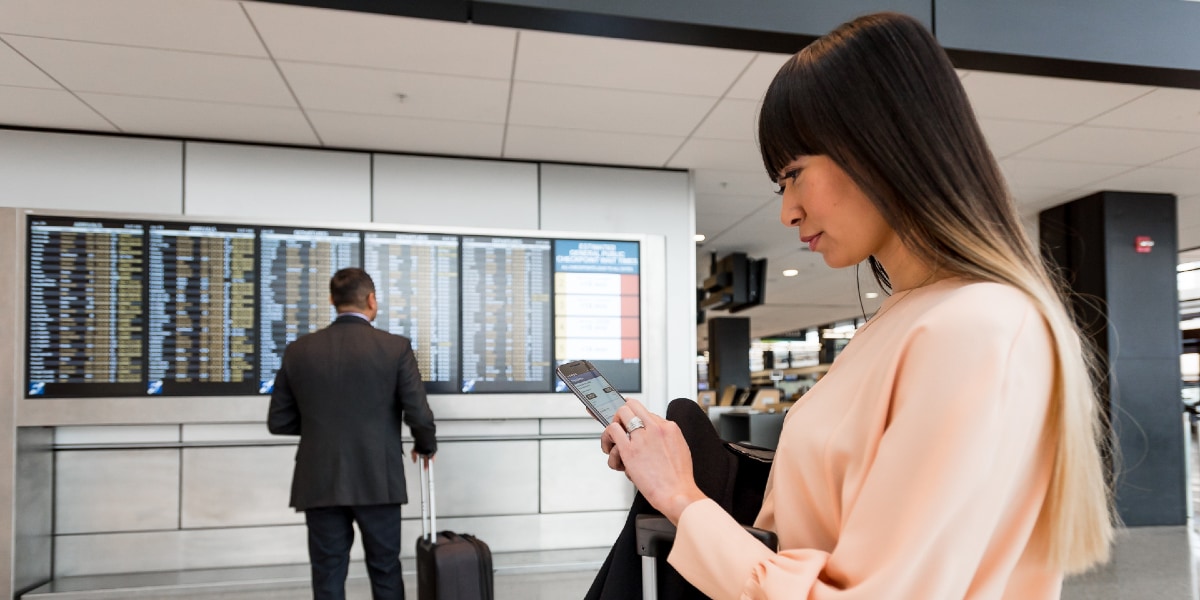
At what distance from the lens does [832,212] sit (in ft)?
2.50

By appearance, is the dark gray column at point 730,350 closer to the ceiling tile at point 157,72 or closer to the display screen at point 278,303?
the display screen at point 278,303

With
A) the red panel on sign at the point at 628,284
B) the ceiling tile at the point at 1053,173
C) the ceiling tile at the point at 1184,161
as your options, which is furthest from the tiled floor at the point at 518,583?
the ceiling tile at the point at 1184,161

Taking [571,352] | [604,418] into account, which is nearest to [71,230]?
[571,352]

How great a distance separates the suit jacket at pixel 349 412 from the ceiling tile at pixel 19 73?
1.69 metres

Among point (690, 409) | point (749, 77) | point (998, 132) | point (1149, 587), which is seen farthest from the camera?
point (998, 132)

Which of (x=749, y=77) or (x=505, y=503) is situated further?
(x=505, y=503)

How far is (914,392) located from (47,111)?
4731 millimetres

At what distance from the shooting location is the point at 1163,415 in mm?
5926

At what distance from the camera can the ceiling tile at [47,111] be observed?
12.7 ft

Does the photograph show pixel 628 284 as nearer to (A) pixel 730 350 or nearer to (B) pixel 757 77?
(B) pixel 757 77

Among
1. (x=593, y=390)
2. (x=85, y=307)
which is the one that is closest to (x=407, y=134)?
(x=85, y=307)

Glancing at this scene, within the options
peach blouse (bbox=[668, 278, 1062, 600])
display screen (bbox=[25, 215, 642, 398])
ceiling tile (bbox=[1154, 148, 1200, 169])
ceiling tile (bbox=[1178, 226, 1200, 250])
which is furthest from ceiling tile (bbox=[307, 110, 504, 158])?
ceiling tile (bbox=[1178, 226, 1200, 250])

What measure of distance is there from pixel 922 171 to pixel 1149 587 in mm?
4493

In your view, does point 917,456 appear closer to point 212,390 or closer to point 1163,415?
point 212,390
